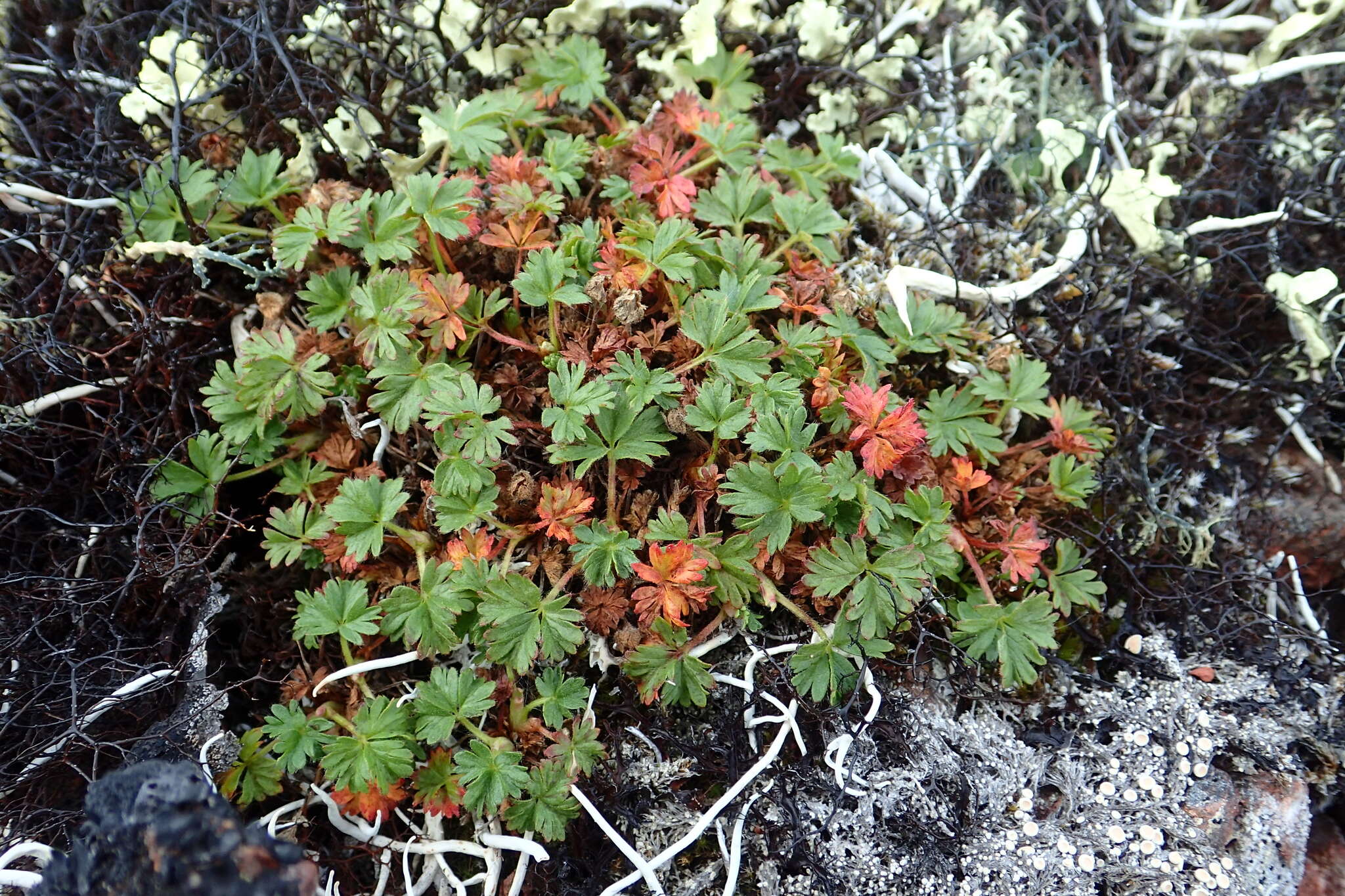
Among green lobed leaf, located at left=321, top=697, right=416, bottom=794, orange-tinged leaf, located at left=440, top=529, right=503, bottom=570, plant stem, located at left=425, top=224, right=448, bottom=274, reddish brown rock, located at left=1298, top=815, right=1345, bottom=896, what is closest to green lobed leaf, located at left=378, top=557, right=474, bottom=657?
orange-tinged leaf, located at left=440, top=529, right=503, bottom=570

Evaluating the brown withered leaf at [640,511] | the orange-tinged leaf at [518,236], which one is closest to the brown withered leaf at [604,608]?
the brown withered leaf at [640,511]

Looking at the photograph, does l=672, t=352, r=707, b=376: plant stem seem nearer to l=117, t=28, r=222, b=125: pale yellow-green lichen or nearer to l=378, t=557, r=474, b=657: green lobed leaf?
l=378, t=557, r=474, b=657: green lobed leaf

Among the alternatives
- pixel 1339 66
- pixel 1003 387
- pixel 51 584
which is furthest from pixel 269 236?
pixel 1339 66

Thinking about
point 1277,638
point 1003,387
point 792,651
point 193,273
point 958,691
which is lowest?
point 1277,638

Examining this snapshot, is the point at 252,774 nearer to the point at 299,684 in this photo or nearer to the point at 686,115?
the point at 299,684

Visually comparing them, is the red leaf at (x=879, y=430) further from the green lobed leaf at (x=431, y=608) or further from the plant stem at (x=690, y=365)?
the green lobed leaf at (x=431, y=608)

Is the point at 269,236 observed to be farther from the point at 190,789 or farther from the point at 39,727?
the point at 190,789
